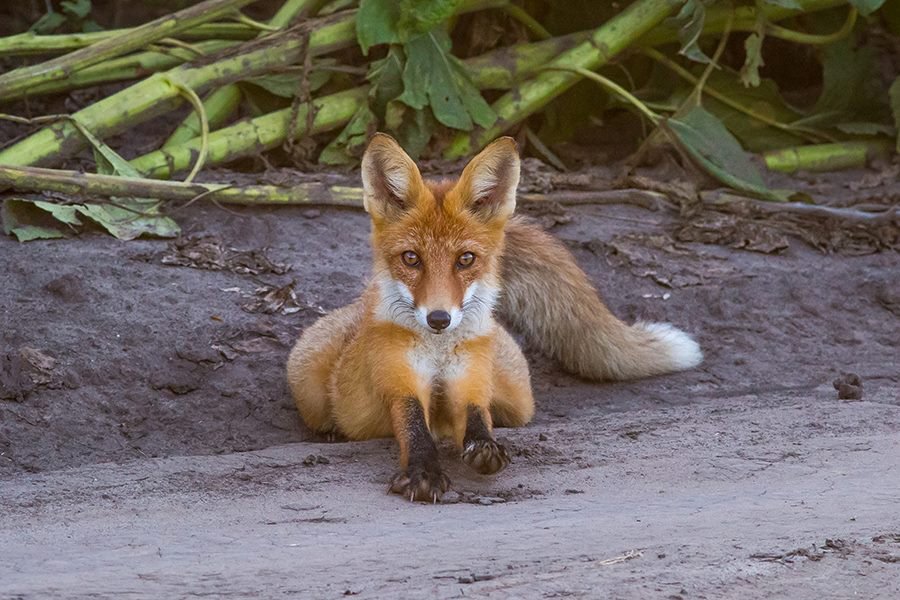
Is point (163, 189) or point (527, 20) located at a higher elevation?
point (527, 20)

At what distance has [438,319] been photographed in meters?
4.43

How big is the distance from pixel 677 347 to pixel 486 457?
1844 mm

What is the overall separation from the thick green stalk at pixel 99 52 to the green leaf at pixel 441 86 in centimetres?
119

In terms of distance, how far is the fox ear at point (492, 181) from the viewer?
15.7 feet

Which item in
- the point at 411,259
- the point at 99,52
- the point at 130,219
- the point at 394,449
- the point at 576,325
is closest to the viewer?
the point at 411,259

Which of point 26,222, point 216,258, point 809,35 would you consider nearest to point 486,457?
point 216,258

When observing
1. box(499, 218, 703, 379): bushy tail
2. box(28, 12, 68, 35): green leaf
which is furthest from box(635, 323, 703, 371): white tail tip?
box(28, 12, 68, 35): green leaf

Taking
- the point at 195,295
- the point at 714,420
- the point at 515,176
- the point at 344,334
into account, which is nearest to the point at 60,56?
the point at 195,295

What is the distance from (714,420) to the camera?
5305 millimetres

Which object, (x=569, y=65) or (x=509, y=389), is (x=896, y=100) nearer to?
(x=569, y=65)

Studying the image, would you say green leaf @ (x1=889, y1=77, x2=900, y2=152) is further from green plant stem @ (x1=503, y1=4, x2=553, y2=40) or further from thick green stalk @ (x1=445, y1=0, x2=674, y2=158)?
green plant stem @ (x1=503, y1=4, x2=553, y2=40)

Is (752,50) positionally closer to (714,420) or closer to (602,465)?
(714,420)

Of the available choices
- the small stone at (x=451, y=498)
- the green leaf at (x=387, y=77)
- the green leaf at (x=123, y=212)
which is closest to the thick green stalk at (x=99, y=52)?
the green leaf at (x=123, y=212)

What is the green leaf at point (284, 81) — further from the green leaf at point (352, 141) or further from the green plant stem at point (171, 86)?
the green leaf at point (352, 141)
